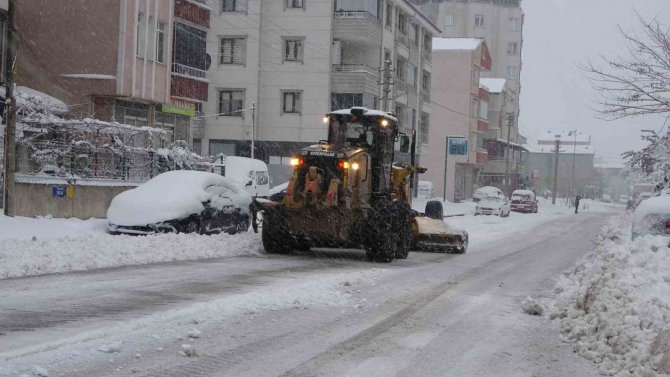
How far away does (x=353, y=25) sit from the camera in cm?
4519

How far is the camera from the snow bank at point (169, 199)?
1694 centimetres

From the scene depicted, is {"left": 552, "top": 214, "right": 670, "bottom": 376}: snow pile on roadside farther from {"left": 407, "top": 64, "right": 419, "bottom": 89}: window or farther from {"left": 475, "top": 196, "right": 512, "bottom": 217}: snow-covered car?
{"left": 407, "top": 64, "right": 419, "bottom": 89}: window

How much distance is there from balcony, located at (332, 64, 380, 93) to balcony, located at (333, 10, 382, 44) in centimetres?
162

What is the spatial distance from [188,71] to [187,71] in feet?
0.32

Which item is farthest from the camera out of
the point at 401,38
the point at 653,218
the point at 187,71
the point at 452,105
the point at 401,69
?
the point at 452,105

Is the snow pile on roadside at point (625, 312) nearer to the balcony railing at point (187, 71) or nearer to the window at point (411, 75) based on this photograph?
the balcony railing at point (187, 71)

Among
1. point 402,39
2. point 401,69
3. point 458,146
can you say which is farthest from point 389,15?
point 458,146

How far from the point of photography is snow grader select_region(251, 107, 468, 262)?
14.6 meters

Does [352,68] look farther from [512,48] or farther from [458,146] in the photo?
[512,48]

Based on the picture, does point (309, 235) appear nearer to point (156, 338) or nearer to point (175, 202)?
point (175, 202)

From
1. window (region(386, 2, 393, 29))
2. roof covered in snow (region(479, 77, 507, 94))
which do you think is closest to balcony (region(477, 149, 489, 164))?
roof covered in snow (region(479, 77, 507, 94))

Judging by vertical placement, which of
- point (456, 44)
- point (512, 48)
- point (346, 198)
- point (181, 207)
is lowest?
point (181, 207)

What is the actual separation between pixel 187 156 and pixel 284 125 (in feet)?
66.3

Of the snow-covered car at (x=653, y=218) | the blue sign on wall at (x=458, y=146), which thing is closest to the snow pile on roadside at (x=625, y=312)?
the snow-covered car at (x=653, y=218)
